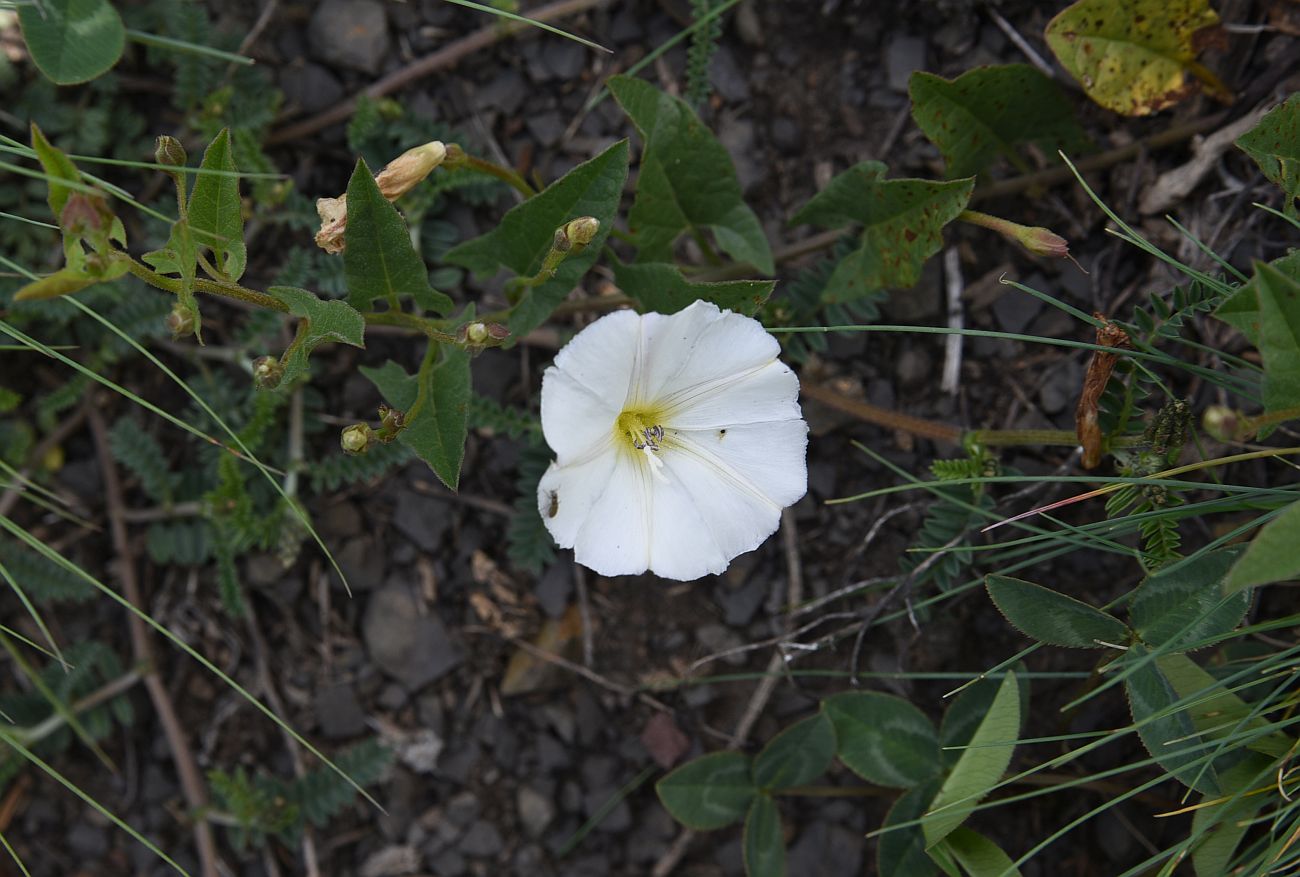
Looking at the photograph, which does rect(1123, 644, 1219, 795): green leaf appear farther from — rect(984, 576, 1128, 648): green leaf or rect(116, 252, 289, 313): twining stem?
rect(116, 252, 289, 313): twining stem

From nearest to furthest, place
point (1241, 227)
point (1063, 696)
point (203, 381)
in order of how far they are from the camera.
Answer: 1. point (1241, 227)
2. point (1063, 696)
3. point (203, 381)

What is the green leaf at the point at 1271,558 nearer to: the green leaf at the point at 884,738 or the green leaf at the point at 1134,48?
the green leaf at the point at 884,738

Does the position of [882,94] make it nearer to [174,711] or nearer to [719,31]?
[719,31]

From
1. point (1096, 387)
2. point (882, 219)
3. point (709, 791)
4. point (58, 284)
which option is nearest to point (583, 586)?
point (709, 791)

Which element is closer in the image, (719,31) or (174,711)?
(719,31)

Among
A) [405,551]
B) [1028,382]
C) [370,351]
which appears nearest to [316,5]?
[370,351]

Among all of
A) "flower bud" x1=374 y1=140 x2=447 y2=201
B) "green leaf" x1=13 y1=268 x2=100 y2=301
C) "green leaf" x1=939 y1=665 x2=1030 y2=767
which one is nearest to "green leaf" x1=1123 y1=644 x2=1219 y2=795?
"green leaf" x1=939 y1=665 x2=1030 y2=767
